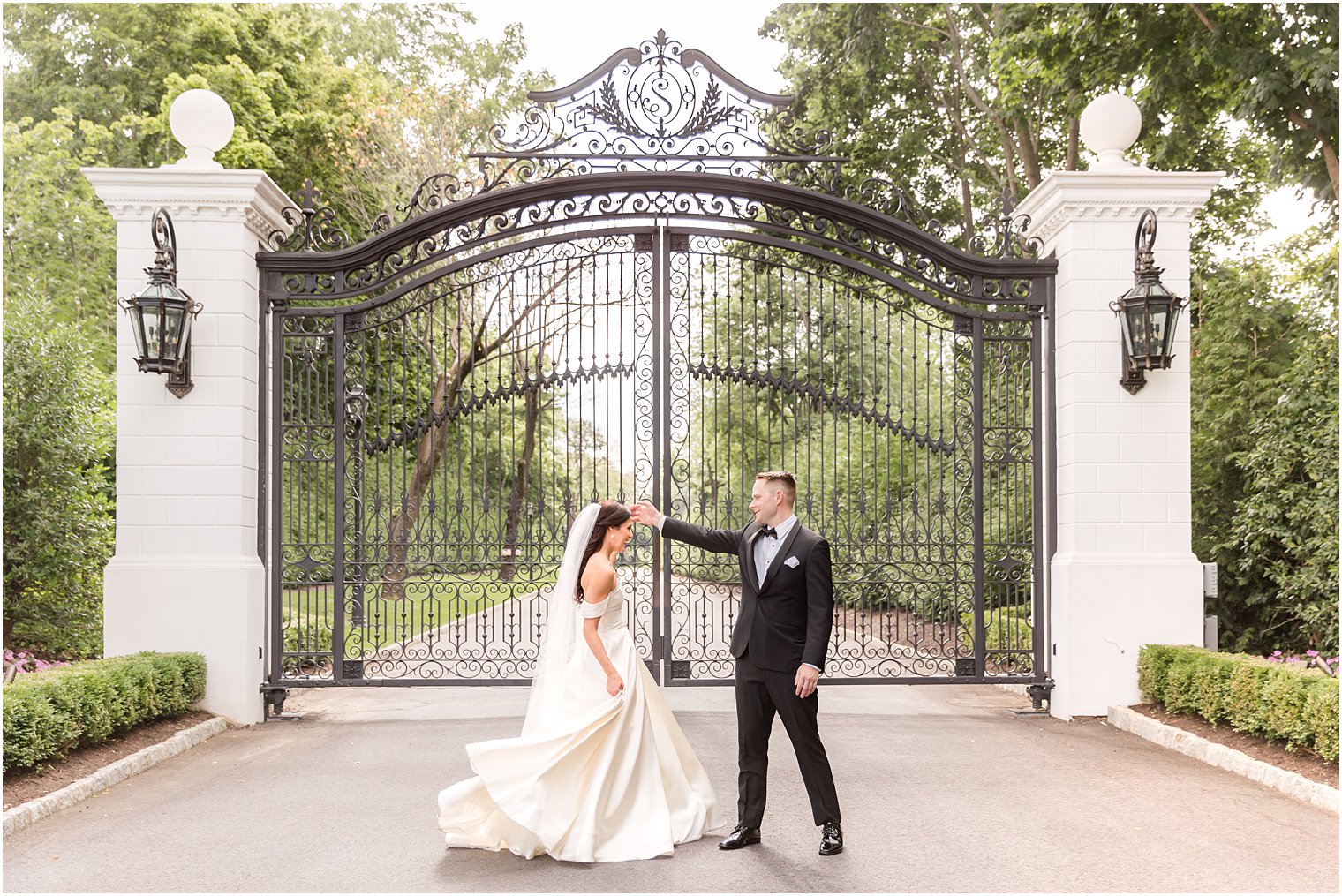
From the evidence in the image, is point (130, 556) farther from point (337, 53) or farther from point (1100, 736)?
point (337, 53)

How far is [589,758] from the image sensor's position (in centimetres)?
524

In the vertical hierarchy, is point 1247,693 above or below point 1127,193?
below

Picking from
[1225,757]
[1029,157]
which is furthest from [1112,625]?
[1029,157]

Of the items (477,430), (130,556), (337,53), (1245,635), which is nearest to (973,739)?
(1245,635)

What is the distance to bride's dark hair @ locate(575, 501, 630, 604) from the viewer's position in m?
5.68

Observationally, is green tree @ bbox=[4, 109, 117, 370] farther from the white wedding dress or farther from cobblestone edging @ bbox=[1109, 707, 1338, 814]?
cobblestone edging @ bbox=[1109, 707, 1338, 814]

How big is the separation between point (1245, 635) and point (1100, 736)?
4295 mm

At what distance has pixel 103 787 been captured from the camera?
6586mm

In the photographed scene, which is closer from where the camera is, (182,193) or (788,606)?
(788,606)

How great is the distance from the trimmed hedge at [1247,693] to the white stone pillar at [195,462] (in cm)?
729

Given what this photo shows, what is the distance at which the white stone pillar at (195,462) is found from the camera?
8742 millimetres

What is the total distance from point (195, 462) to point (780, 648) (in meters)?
5.80

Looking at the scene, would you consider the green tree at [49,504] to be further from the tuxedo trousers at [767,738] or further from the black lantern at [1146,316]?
the black lantern at [1146,316]

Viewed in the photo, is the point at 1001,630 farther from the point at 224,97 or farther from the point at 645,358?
the point at 224,97
